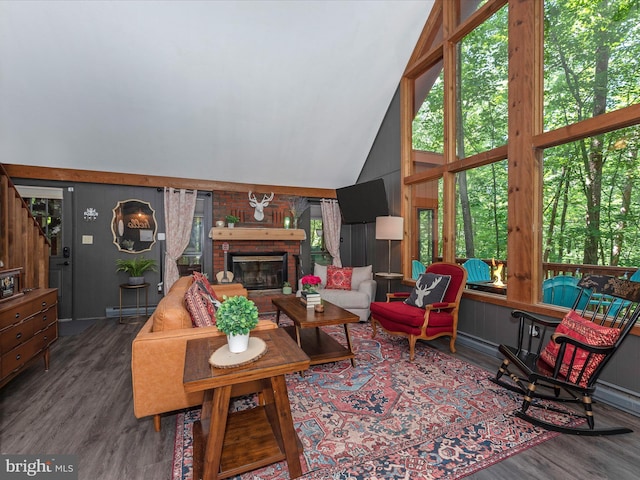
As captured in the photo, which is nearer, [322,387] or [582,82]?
[322,387]

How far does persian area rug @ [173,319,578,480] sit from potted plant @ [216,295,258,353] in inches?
27.5

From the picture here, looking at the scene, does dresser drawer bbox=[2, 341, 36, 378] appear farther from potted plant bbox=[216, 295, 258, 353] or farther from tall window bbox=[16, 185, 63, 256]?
tall window bbox=[16, 185, 63, 256]

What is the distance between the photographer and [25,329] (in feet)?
7.97

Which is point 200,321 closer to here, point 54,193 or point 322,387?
point 322,387

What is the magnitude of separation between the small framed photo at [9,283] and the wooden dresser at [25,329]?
0.19 ft

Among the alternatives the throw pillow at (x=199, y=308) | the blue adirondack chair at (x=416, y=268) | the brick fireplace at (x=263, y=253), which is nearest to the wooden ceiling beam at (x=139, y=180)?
the brick fireplace at (x=263, y=253)

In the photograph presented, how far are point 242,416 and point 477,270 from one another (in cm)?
320

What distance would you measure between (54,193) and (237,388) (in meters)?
5.05

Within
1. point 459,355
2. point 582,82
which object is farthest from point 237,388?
point 582,82

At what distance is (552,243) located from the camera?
287 cm

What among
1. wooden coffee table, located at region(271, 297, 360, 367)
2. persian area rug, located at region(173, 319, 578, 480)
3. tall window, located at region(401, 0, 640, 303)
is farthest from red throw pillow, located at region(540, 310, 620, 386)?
wooden coffee table, located at region(271, 297, 360, 367)

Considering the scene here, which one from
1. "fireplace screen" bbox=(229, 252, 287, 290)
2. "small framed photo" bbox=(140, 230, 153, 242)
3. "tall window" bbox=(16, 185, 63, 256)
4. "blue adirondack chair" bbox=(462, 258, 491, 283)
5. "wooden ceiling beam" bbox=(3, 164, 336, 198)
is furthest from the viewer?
"fireplace screen" bbox=(229, 252, 287, 290)

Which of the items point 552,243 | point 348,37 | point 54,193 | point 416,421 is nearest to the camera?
point 416,421

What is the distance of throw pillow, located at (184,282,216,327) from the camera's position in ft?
7.05
